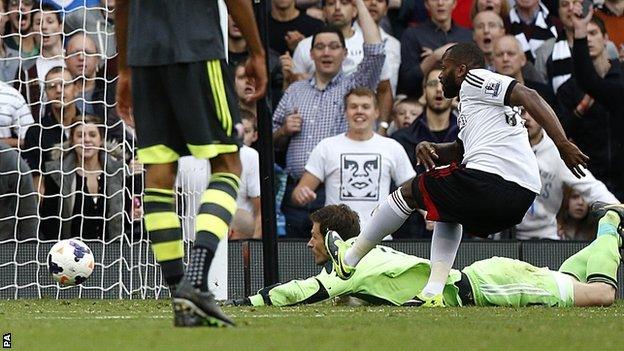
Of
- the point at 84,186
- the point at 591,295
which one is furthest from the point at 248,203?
the point at 591,295

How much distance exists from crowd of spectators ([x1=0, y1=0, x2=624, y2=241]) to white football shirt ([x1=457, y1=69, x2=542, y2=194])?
279 cm

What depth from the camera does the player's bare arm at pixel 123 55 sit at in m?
6.65

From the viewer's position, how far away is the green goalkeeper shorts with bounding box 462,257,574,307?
8750mm

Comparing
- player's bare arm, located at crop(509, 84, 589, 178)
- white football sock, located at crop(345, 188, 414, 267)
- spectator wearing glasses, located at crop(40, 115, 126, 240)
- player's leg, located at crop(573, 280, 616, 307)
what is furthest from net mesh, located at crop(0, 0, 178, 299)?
player's bare arm, located at crop(509, 84, 589, 178)

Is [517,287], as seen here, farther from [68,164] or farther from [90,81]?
[90,81]

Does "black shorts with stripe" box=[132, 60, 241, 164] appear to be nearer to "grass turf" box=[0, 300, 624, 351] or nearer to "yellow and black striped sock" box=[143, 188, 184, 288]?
"yellow and black striped sock" box=[143, 188, 184, 288]

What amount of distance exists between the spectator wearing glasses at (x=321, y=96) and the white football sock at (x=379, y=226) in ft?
12.0

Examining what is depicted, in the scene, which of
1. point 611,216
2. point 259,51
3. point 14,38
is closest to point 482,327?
point 259,51

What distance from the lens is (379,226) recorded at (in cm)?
855

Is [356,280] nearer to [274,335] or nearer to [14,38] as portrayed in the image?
[274,335]

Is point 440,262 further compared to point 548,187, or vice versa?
point 548,187

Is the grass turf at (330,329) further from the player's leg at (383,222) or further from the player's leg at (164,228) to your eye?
the player's leg at (383,222)

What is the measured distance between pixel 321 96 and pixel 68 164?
8.07 ft

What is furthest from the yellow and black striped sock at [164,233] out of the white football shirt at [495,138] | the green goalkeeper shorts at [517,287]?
the green goalkeeper shorts at [517,287]
